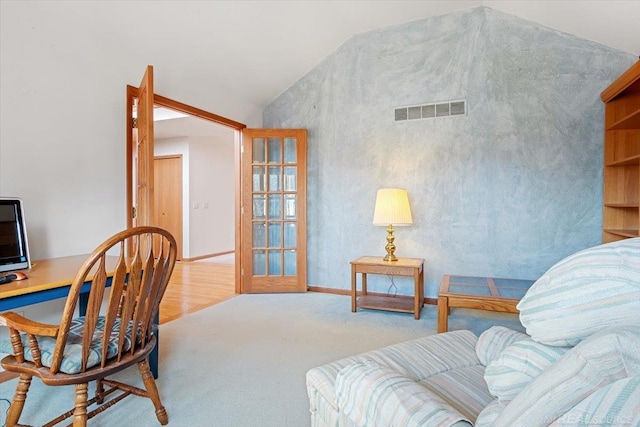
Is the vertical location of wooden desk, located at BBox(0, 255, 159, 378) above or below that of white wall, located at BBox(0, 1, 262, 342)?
below

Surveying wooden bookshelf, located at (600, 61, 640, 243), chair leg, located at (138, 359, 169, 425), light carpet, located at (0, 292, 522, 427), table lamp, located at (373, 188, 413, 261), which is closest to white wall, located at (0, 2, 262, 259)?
light carpet, located at (0, 292, 522, 427)

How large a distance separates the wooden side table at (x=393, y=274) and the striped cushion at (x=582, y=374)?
106 inches

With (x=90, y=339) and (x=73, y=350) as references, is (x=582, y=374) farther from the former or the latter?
(x=73, y=350)

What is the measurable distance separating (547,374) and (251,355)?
2.12 m

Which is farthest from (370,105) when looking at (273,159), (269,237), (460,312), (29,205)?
(29,205)

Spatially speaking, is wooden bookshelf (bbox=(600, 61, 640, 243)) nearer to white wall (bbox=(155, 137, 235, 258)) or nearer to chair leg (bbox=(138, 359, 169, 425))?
chair leg (bbox=(138, 359, 169, 425))

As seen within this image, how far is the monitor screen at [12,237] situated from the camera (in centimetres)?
185

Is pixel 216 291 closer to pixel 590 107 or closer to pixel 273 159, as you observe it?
pixel 273 159

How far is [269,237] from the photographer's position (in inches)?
172

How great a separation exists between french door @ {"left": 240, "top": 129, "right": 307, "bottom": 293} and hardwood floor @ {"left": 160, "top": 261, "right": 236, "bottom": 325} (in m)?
0.42

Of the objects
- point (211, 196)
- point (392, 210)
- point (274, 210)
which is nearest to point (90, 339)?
point (392, 210)

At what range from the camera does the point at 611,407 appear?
0.53 m

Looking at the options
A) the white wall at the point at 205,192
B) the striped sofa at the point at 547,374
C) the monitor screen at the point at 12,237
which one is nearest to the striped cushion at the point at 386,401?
the striped sofa at the point at 547,374

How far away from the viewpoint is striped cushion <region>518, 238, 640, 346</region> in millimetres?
684
